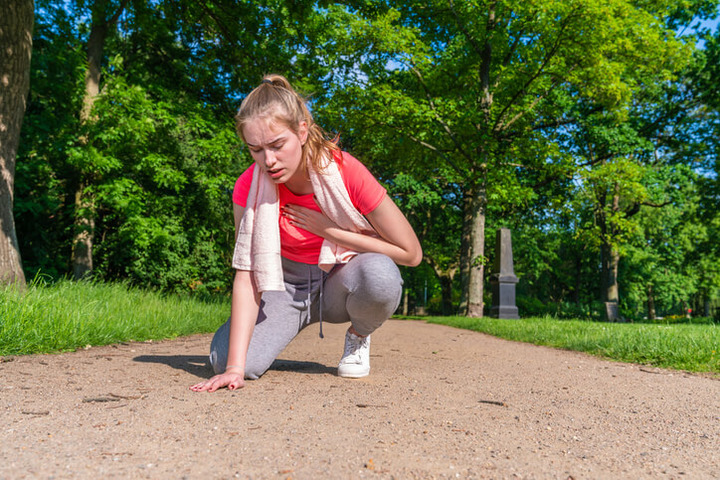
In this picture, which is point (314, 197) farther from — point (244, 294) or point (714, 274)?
point (714, 274)

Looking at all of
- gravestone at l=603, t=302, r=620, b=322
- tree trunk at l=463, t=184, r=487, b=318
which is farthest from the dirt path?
gravestone at l=603, t=302, r=620, b=322

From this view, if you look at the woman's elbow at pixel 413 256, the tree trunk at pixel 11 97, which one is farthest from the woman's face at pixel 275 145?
the tree trunk at pixel 11 97

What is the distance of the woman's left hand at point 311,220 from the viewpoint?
10.1 ft

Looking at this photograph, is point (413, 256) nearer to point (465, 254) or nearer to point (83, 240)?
point (83, 240)

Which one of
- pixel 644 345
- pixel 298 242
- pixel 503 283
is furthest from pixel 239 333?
pixel 503 283

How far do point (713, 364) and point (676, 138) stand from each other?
17270mm

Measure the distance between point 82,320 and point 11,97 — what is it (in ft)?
12.8

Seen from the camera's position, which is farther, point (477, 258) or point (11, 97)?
point (477, 258)

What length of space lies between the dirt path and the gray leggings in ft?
0.67

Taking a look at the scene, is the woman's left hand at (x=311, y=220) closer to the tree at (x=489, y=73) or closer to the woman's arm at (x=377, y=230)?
the woman's arm at (x=377, y=230)

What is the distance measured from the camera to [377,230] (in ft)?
10.4

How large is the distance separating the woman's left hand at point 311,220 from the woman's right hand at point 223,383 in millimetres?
960

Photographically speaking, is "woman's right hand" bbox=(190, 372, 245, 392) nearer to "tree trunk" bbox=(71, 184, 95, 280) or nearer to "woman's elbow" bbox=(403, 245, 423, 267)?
"woman's elbow" bbox=(403, 245, 423, 267)

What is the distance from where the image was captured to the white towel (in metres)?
2.95
